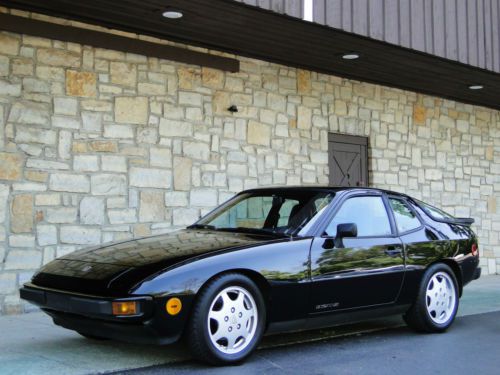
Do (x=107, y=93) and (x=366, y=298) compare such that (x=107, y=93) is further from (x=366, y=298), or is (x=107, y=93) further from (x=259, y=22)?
(x=366, y=298)

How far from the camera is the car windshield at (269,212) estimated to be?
6.32 metres

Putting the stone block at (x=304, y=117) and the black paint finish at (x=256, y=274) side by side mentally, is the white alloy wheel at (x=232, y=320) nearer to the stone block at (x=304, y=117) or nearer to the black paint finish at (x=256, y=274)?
the black paint finish at (x=256, y=274)

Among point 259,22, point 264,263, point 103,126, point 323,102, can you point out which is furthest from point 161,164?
point 264,263

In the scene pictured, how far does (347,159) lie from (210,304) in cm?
745

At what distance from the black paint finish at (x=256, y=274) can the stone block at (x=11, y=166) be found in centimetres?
261

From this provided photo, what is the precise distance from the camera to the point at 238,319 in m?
5.42

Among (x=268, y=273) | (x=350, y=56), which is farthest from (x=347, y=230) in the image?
(x=350, y=56)

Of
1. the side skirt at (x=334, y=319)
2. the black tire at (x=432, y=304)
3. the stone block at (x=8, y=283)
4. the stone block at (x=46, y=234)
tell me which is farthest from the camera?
the stone block at (x=46, y=234)

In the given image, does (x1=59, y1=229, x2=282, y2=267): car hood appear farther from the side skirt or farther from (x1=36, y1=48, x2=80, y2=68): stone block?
(x1=36, y1=48, x2=80, y2=68): stone block

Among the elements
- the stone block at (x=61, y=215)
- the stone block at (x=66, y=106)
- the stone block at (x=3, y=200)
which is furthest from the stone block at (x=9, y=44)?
the stone block at (x=61, y=215)

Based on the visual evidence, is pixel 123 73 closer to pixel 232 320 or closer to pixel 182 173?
pixel 182 173

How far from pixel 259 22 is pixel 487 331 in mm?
4602

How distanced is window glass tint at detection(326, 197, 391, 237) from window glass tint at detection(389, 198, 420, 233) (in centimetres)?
16

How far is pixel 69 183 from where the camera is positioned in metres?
8.72
